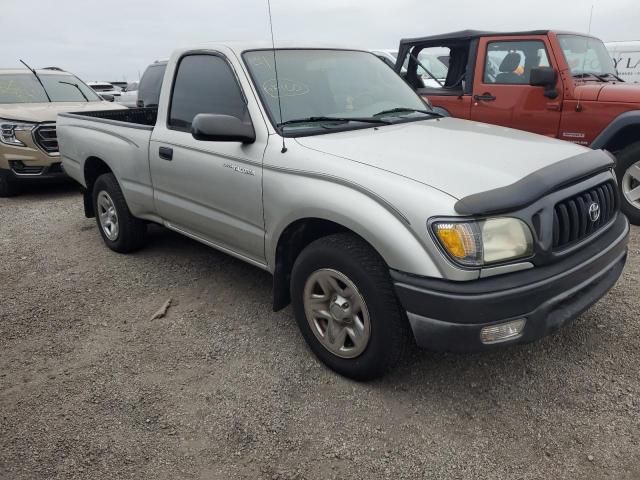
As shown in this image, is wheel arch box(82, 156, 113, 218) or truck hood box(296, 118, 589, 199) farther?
wheel arch box(82, 156, 113, 218)

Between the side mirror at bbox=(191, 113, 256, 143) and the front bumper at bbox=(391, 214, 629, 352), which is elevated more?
the side mirror at bbox=(191, 113, 256, 143)

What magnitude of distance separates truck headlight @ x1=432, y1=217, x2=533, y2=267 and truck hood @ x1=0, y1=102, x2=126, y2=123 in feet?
19.1

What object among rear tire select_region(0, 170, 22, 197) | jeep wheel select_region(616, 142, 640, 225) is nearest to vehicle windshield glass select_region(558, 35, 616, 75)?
jeep wheel select_region(616, 142, 640, 225)

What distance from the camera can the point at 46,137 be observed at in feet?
23.9

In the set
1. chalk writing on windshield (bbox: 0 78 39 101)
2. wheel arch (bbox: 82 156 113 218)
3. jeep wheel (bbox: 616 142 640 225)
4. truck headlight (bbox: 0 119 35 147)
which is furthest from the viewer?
chalk writing on windshield (bbox: 0 78 39 101)

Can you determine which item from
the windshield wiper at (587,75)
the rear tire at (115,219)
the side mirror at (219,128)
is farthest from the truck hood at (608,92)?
the rear tire at (115,219)

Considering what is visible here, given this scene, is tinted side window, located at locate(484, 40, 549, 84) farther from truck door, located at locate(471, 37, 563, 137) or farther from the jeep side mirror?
the jeep side mirror

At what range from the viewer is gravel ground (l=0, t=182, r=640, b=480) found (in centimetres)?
235

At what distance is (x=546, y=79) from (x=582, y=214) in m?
3.49

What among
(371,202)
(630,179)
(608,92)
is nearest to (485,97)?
(608,92)

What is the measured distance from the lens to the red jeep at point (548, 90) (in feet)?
17.6

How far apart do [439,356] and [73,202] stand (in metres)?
5.80

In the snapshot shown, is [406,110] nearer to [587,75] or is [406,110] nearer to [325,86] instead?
[325,86]

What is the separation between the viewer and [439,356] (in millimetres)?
3127
